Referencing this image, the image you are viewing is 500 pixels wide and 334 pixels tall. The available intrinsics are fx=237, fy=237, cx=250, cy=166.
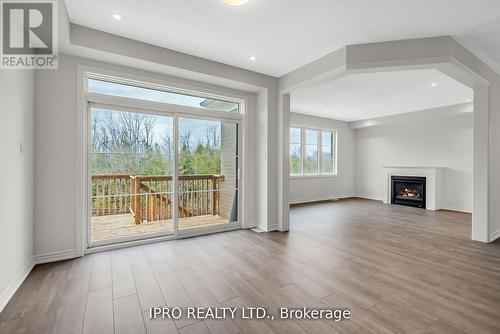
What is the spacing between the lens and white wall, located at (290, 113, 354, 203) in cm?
715

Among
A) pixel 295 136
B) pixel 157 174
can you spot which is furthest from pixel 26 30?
pixel 295 136

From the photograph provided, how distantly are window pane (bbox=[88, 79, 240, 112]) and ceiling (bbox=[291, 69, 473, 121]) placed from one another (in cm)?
186

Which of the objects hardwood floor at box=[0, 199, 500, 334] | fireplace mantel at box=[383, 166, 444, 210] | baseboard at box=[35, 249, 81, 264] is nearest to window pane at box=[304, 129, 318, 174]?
fireplace mantel at box=[383, 166, 444, 210]

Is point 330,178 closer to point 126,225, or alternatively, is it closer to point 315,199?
point 315,199

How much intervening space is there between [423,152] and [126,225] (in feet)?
25.6

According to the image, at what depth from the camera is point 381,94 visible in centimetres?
511

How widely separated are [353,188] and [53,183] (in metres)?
8.43

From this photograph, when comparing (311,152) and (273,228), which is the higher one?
(311,152)

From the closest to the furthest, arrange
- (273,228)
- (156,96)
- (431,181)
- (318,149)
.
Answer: (156,96) < (273,228) < (431,181) < (318,149)

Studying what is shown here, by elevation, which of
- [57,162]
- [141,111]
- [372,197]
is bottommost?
[372,197]

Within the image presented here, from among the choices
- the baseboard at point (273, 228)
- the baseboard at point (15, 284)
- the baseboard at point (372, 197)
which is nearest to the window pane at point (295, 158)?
the baseboard at point (372, 197)

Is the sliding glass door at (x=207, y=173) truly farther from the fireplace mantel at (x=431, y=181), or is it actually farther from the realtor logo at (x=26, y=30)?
the fireplace mantel at (x=431, y=181)

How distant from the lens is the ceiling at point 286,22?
2334 mm

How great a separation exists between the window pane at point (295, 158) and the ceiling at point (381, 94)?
1.08 m
